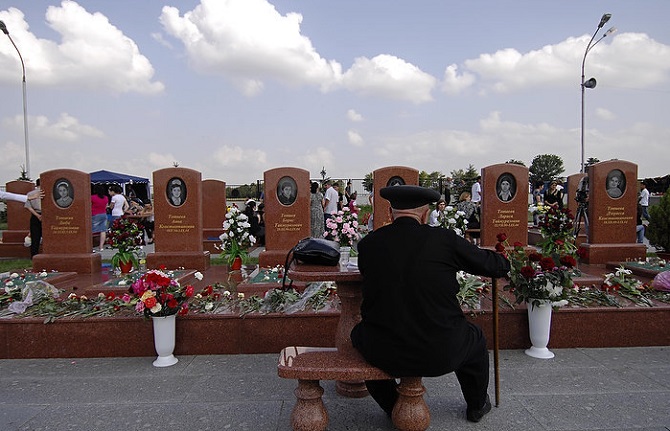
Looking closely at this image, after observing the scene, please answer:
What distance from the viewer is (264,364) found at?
4.46 meters

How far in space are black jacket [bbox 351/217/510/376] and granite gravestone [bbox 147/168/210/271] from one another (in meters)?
6.21

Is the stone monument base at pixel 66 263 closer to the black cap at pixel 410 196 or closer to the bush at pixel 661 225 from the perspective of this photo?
the black cap at pixel 410 196

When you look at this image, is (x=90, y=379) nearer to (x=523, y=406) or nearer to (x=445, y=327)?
(x=445, y=327)

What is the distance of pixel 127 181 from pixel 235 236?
19.1 metres

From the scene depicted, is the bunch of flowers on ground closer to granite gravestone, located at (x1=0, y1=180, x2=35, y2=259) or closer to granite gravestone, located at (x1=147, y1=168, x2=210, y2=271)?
granite gravestone, located at (x1=147, y1=168, x2=210, y2=271)

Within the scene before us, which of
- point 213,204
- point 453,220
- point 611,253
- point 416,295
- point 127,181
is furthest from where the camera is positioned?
point 127,181

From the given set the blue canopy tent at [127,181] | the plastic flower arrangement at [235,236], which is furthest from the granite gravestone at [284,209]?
the blue canopy tent at [127,181]

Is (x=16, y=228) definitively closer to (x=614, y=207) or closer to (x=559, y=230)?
(x=559, y=230)

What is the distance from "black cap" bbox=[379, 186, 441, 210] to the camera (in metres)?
2.86

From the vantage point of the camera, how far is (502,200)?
356 inches

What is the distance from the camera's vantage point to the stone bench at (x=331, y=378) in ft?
9.36

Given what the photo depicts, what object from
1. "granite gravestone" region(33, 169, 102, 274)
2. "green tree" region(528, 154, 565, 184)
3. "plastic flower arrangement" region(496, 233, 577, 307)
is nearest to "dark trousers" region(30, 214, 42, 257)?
"granite gravestone" region(33, 169, 102, 274)

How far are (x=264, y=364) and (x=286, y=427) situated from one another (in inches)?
49.1

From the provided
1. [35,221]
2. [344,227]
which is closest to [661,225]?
[344,227]
